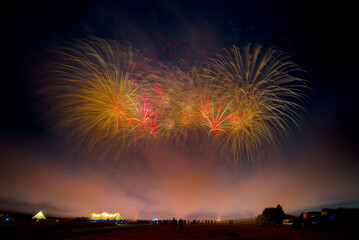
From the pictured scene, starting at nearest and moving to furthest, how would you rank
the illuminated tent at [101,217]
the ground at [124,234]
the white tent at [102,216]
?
the ground at [124,234] → the illuminated tent at [101,217] → the white tent at [102,216]

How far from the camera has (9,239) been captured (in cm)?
1459

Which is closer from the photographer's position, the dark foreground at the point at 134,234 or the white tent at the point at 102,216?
the dark foreground at the point at 134,234

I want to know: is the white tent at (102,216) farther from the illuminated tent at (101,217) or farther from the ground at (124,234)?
the ground at (124,234)

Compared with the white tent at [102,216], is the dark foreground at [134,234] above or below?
above

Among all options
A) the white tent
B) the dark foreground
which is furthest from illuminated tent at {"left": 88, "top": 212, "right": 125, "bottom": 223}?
the dark foreground

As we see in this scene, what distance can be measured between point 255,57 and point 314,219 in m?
30.0

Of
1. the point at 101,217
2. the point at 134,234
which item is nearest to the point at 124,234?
the point at 134,234

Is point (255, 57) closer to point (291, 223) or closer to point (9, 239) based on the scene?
point (9, 239)

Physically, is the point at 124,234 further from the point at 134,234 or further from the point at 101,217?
the point at 101,217

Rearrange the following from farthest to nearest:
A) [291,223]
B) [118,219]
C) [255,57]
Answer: [118,219], [291,223], [255,57]

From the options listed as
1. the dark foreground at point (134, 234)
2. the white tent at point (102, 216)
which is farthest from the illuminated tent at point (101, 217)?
the dark foreground at point (134, 234)

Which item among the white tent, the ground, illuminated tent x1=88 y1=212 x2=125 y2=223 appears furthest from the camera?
the white tent

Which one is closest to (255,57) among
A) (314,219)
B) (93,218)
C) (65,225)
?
(314,219)

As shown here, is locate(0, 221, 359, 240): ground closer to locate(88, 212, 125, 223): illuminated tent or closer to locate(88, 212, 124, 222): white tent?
locate(88, 212, 125, 223): illuminated tent
